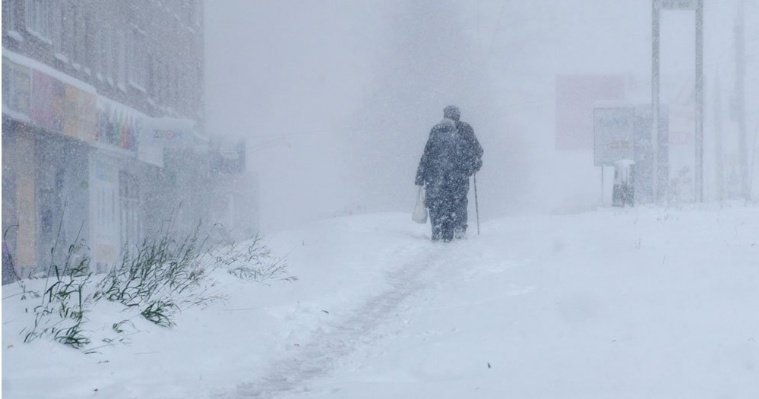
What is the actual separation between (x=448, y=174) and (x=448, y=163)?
0.43ft

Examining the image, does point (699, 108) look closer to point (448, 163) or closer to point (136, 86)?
point (448, 163)

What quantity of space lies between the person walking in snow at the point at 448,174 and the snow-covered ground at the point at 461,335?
Result: 2863 mm

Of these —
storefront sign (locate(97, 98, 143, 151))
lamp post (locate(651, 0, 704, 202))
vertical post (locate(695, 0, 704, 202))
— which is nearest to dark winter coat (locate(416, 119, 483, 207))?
lamp post (locate(651, 0, 704, 202))

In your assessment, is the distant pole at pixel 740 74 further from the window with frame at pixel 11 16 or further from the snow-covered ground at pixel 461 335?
the snow-covered ground at pixel 461 335

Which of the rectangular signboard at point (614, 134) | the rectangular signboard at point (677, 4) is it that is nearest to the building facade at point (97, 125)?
the rectangular signboard at point (614, 134)

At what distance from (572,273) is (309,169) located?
72131 millimetres

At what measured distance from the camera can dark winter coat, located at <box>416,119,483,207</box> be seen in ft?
45.3

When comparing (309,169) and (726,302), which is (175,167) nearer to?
(726,302)

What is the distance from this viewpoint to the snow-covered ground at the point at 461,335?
579cm

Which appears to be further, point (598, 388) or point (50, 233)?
point (50, 233)

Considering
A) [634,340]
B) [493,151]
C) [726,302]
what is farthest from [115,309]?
[493,151]

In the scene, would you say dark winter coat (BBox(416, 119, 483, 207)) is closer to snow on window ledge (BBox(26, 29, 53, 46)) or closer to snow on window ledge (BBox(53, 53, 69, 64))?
snow on window ledge (BBox(26, 29, 53, 46))

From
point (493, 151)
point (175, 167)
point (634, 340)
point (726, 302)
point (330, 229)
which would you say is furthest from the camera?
point (493, 151)

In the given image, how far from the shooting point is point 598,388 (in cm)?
550
